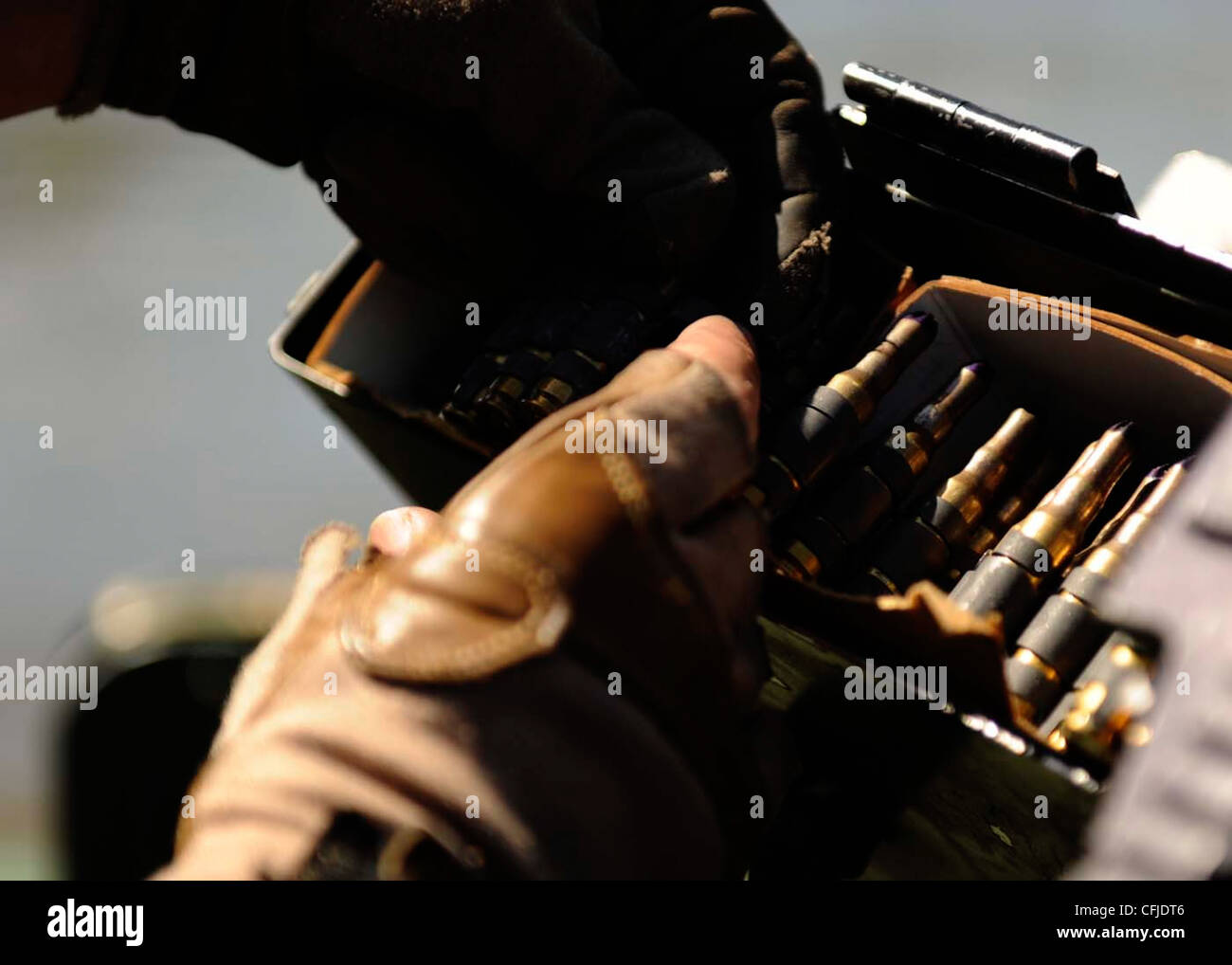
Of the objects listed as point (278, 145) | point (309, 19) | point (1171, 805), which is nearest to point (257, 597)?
point (278, 145)

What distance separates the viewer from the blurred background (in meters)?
3.03

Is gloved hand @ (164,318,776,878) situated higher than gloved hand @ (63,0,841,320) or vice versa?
gloved hand @ (63,0,841,320)

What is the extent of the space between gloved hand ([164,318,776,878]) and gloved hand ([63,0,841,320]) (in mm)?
569

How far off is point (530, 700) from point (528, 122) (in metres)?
0.81

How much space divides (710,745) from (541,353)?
0.66 metres

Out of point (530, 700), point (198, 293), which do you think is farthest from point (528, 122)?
point (198, 293)

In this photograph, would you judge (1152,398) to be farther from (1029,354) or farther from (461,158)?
(461,158)

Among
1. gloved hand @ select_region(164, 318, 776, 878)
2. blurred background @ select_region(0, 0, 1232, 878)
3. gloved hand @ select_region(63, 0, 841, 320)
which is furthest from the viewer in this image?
blurred background @ select_region(0, 0, 1232, 878)

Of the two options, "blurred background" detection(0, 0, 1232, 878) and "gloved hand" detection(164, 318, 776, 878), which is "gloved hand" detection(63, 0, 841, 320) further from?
"blurred background" detection(0, 0, 1232, 878)

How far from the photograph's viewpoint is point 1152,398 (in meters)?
1.33

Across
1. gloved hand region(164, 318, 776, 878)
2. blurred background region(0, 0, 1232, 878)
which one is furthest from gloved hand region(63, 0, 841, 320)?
blurred background region(0, 0, 1232, 878)

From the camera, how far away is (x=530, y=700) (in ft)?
2.80

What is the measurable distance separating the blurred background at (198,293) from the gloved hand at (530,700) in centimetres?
177
